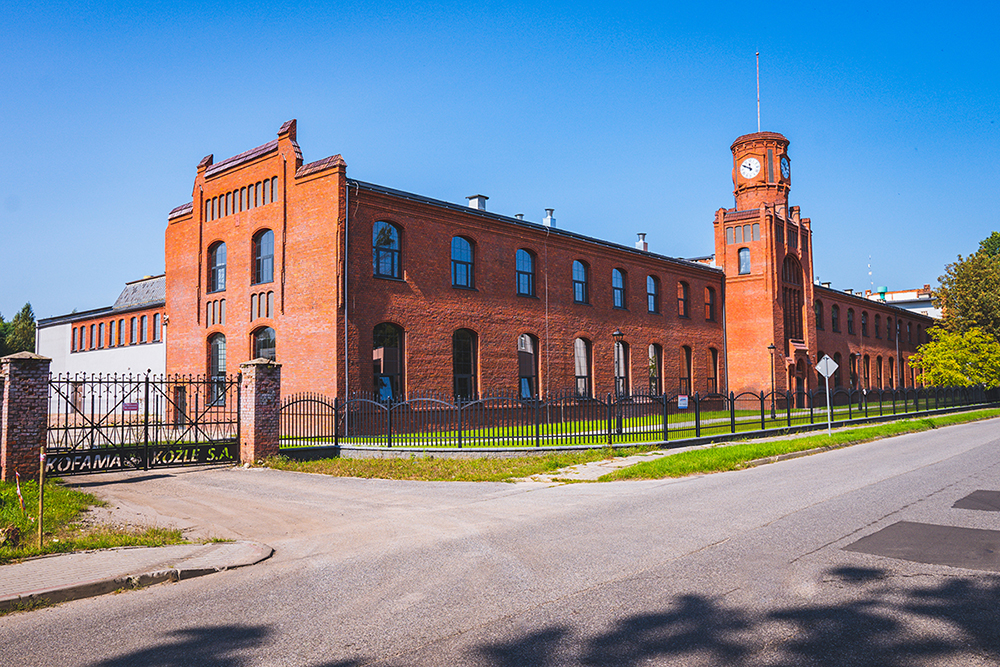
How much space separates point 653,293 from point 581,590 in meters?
32.5

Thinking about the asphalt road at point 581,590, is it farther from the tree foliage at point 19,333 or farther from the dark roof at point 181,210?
the tree foliage at point 19,333

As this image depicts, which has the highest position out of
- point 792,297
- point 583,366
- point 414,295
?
point 792,297

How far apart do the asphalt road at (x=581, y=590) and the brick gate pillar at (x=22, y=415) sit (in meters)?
5.39

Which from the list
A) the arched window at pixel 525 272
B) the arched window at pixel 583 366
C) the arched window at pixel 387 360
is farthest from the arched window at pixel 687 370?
the arched window at pixel 387 360

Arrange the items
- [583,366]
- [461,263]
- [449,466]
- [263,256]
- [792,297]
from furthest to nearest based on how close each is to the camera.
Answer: [792,297] < [583,366] < [461,263] < [263,256] < [449,466]

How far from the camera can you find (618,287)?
35.0 m

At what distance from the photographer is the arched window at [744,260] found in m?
41.6

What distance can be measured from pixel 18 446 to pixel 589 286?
2349cm

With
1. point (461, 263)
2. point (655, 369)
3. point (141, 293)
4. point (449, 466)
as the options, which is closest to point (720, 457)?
point (449, 466)

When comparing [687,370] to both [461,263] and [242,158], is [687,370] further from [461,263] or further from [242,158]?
[242,158]

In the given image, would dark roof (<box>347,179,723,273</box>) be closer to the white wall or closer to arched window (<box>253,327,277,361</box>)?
arched window (<box>253,327,277,361</box>)

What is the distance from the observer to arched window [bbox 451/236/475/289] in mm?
27094

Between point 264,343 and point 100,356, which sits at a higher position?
point 100,356

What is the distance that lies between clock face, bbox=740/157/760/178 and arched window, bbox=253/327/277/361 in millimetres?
30181
